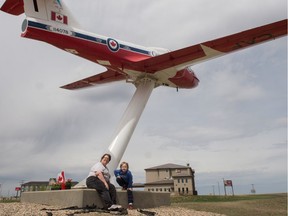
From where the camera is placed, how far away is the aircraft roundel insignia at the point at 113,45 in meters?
13.5

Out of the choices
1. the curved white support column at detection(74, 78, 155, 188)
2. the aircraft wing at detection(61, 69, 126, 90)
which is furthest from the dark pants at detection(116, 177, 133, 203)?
the aircraft wing at detection(61, 69, 126, 90)

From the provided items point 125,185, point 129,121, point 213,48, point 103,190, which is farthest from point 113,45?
point 103,190

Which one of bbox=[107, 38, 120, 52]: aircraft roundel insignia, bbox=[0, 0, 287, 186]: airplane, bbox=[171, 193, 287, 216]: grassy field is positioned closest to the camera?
bbox=[0, 0, 287, 186]: airplane

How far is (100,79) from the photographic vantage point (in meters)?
17.4

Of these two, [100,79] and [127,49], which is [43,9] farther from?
[100,79]

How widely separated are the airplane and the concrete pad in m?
2.21

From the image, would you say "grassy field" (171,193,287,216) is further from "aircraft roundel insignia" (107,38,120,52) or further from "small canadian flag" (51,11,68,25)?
"small canadian flag" (51,11,68,25)

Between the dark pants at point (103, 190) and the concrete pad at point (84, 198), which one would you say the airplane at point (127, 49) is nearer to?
the concrete pad at point (84, 198)

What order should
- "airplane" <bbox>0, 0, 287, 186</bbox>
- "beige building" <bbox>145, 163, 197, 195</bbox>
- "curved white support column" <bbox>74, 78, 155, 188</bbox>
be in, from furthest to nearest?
"beige building" <bbox>145, 163, 197, 195</bbox>
"curved white support column" <bbox>74, 78, 155, 188</bbox>
"airplane" <bbox>0, 0, 287, 186</bbox>

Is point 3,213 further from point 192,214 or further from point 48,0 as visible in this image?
point 48,0

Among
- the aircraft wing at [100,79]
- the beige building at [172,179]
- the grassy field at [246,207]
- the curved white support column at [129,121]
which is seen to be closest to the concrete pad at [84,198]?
the curved white support column at [129,121]

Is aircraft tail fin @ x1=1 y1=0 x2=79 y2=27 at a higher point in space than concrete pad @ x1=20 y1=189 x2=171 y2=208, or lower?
higher

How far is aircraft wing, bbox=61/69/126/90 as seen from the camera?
55.4 ft

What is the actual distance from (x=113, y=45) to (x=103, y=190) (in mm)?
7302
